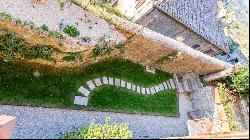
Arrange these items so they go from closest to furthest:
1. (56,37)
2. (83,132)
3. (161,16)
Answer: (83,132), (56,37), (161,16)

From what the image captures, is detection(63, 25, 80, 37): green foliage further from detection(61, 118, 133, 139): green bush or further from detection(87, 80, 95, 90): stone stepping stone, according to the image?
detection(61, 118, 133, 139): green bush

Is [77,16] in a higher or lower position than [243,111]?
higher

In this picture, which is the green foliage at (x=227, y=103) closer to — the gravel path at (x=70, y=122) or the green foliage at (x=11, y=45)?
the gravel path at (x=70, y=122)

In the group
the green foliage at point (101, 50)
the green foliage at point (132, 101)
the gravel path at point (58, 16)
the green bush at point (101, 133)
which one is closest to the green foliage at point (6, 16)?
the gravel path at point (58, 16)

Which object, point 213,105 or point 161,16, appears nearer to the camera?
point 213,105

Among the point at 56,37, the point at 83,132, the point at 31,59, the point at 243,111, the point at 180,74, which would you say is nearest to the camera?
the point at 83,132

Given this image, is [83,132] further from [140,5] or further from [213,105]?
[140,5]

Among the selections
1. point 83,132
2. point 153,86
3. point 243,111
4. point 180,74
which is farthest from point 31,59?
point 243,111
